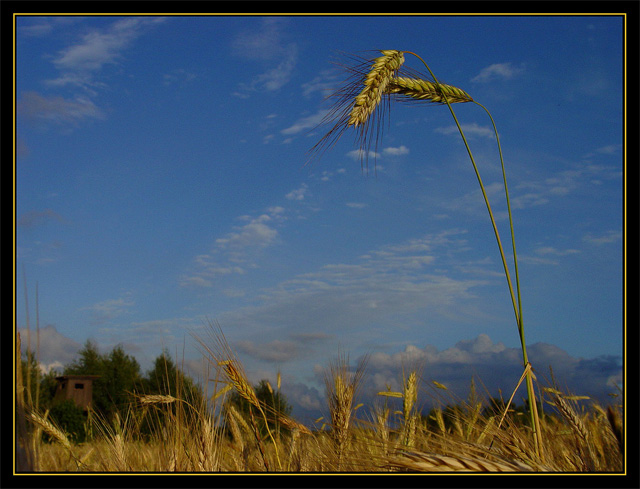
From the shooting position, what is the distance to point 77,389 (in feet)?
70.6

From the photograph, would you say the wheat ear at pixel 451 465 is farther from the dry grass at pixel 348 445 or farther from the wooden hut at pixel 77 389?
the wooden hut at pixel 77 389

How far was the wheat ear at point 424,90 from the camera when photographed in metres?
3.15

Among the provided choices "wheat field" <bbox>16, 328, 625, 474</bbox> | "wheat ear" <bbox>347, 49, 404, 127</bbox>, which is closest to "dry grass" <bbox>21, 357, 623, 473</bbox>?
"wheat field" <bbox>16, 328, 625, 474</bbox>

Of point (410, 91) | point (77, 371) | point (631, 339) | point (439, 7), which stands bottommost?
point (77, 371)

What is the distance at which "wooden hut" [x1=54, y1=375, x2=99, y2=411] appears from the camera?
66.4 ft

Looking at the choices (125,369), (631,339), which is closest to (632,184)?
(631,339)

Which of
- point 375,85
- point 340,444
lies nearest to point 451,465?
point 340,444

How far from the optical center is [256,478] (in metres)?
1.85

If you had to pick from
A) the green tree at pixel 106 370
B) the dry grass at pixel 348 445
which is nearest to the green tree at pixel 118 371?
the green tree at pixel 106 370

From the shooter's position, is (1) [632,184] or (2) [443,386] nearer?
(1) [632,184]

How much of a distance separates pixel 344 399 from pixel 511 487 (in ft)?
4.26

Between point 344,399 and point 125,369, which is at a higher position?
point 344,399

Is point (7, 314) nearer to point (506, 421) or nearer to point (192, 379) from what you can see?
point (192, 379)

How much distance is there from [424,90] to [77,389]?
76.4 ft
